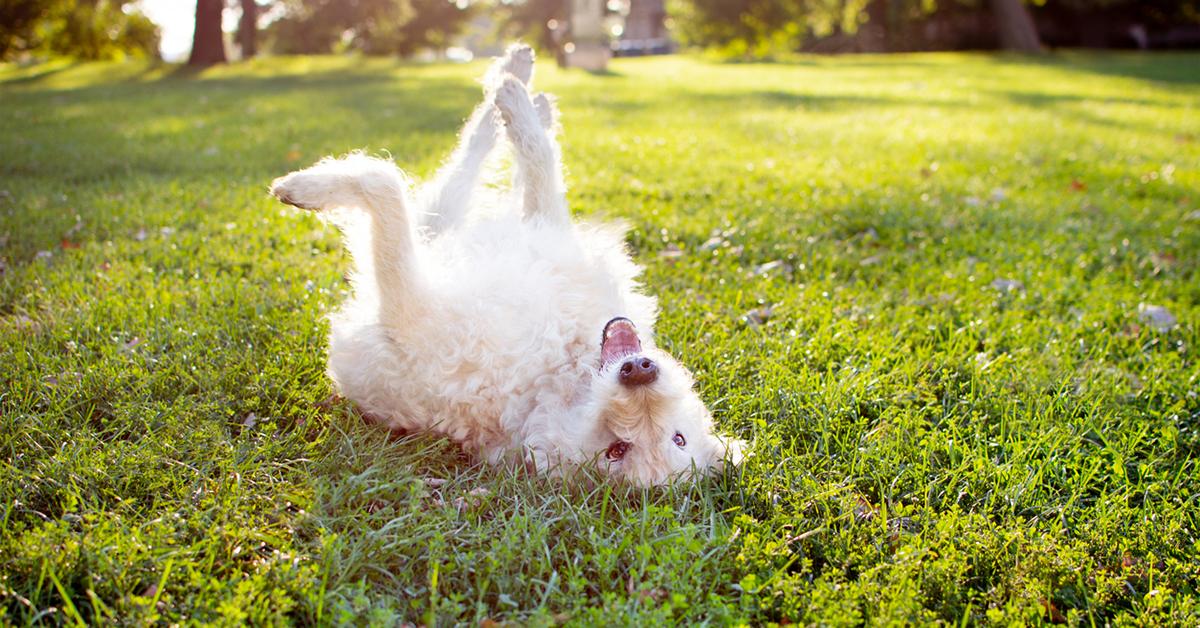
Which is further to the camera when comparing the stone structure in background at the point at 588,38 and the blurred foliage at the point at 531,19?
the blurred foliage at the point at 531,19

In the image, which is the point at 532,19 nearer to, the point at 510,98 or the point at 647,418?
the point at 510,98

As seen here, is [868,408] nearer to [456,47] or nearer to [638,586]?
[638,586]

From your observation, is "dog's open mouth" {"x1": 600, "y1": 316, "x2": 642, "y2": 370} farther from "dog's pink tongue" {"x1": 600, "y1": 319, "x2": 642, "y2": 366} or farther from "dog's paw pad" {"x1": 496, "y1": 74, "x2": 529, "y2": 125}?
"dog's paw pad" {"x1": 496, "y1": 74, "x2": 529, "y2": 125}

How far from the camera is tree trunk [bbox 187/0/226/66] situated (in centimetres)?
2055

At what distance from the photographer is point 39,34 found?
31.5 metres

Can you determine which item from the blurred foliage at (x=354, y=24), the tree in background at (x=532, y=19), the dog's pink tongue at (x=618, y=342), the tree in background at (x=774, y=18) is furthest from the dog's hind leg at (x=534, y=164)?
the blurred foliage at (x=354, y=24)

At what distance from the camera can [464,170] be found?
12.7 feet

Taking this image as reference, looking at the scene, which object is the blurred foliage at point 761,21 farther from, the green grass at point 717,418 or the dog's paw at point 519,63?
the dog's paw at point 519,63

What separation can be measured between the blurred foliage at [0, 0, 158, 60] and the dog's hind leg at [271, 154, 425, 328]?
96.0ft

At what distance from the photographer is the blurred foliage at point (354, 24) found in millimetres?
41969

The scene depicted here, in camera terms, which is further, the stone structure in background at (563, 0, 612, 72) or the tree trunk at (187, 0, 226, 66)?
the stone structure in background at (563, 0, 612, 72)

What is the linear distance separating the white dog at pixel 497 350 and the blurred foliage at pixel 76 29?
96.2 feet

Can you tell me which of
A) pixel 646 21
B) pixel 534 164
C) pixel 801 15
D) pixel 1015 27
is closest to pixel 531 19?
pixel 801 15

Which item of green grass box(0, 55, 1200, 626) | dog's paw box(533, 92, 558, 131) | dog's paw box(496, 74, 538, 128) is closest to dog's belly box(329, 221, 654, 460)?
green grass box(0, 55, 1200, 626)
